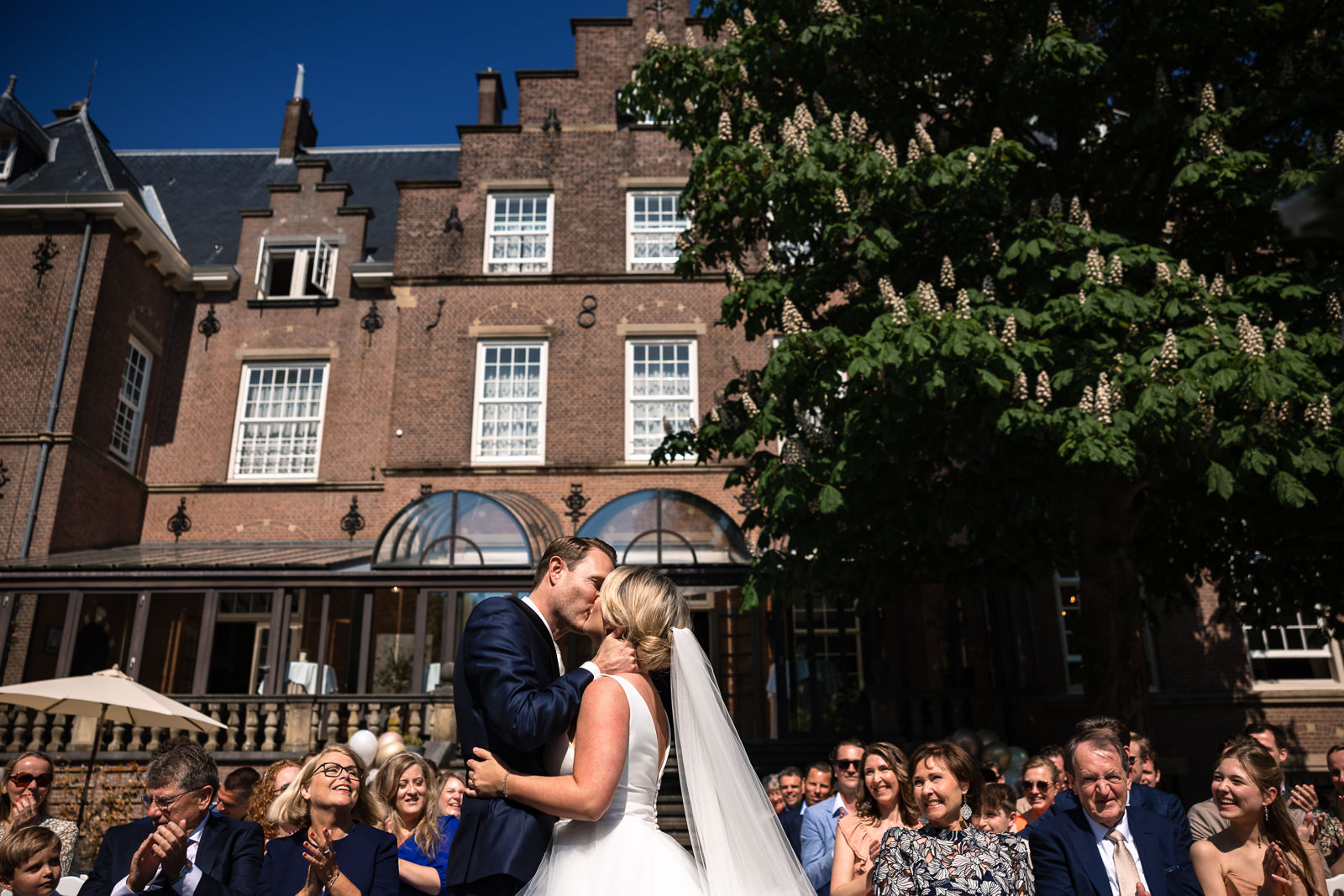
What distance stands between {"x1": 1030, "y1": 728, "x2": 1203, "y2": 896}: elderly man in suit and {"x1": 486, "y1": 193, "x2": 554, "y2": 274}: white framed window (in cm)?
1678

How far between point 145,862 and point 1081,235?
8.25 metres

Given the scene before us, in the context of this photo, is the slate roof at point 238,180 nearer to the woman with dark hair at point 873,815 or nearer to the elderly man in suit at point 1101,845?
the woman with dark hair at point 873,815

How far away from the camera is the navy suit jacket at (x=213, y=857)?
181 inches

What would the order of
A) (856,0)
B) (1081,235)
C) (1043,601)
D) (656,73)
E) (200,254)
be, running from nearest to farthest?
1. (1081,235)
2. (856,0)
3. (656,73)
4. (1043,601)
5. (200,254)

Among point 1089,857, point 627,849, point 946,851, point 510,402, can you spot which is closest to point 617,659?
point 627,849

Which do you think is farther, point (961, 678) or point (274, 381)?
point (274, 381)

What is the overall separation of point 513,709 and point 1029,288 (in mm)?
7401

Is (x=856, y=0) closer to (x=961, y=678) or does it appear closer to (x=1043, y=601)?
(x=961, y=678)

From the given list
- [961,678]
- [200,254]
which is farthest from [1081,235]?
[200,254]

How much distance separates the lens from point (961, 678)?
1338cm

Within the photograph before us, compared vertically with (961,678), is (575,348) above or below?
above

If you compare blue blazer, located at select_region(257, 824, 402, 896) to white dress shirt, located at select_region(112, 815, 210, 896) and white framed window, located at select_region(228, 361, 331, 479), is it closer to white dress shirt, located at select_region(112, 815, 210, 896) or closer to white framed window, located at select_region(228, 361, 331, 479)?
white dress shirt, located at select_region(112, 815, 210, 896)

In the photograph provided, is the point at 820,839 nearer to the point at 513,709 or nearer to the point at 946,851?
the point at 946,851

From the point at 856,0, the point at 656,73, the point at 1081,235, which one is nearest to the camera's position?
the point at 1081,235
